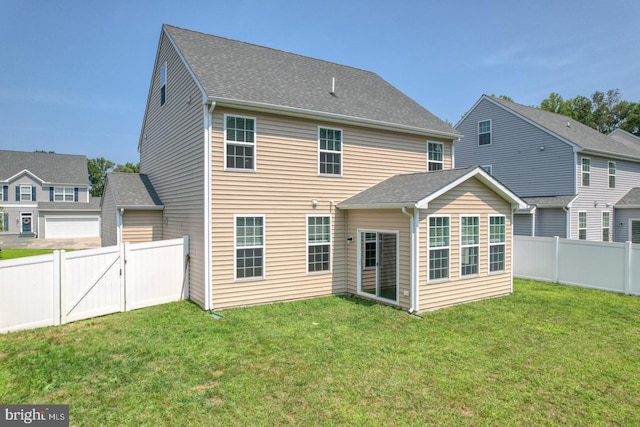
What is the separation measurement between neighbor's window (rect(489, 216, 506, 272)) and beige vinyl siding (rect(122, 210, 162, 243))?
10.6 meters

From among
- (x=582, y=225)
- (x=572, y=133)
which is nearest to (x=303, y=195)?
(x=582, y=225)

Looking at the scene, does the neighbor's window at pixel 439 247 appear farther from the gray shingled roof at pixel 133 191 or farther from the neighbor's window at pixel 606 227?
the neighbor's window at pixel 606 227

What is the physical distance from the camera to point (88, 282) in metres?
8.21

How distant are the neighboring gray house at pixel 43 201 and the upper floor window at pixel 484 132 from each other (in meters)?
34.8

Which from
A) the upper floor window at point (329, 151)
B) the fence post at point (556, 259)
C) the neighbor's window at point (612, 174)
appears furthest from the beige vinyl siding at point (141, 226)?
the neighbor's window at point (612, 174)

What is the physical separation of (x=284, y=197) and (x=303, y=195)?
607 millimetres

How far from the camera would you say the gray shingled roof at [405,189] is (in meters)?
8.96

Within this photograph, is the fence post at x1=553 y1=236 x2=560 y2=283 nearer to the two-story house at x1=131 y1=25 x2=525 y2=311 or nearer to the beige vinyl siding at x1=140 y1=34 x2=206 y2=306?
the two-story house at x1=131 y1=25 x2=525 y2=311

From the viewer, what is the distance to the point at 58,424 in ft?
13.6

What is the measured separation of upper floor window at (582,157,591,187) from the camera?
18141 millimetres

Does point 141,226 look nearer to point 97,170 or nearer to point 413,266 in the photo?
point 413,266

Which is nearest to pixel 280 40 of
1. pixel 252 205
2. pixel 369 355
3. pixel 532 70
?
pixel 252 205

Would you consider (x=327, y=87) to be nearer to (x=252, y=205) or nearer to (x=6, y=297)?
(x=252, y=205)

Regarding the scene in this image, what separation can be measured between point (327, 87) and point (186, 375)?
9829mm
